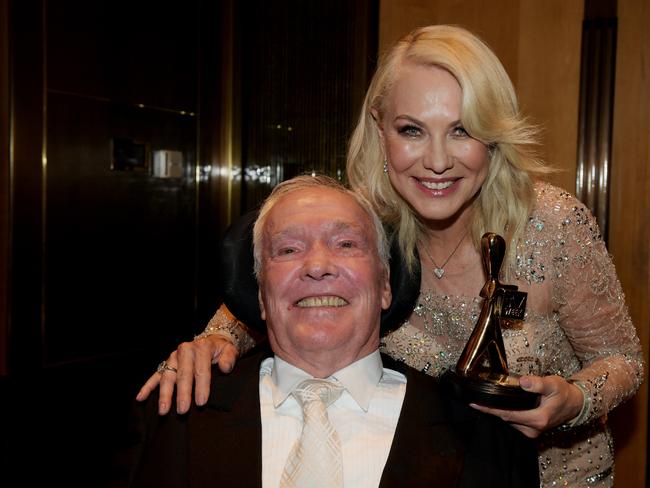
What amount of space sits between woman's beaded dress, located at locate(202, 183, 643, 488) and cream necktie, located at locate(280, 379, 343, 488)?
18.9 inches

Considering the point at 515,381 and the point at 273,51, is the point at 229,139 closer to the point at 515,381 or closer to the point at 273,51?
the point at 273,51

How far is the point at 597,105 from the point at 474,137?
4.60ft

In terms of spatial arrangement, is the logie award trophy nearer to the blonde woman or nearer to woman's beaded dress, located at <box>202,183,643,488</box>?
the blonde woman

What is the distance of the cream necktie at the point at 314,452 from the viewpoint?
1.63m

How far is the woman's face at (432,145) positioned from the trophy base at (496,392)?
0.47m

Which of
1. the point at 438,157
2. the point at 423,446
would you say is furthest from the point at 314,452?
the point at 438,157

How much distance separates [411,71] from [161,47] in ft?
8.95

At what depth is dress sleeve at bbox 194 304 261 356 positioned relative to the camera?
213 cm

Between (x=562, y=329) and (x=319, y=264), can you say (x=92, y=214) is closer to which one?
(x=319, y=264)

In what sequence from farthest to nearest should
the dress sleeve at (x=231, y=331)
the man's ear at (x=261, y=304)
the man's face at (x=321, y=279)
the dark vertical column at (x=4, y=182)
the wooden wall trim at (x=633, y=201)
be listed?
the dark vertical column at (x=4, y=182)
the wooden wall trim at (x=633, y=201)
the dress sleeve at (x=231, y=331)
the man's ear at (x=261, y=304)
the man's face at (x=321, y=279)

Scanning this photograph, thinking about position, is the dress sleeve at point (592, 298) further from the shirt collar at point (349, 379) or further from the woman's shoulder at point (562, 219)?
the shirt collar at point (349, 379)

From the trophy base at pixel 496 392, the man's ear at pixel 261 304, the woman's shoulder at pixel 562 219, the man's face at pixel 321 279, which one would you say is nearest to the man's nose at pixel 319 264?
the man's face at pixel 321 279

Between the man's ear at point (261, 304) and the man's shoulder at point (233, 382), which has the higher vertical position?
the man's ear at point (261, 304)

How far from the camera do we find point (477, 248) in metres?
2.11
